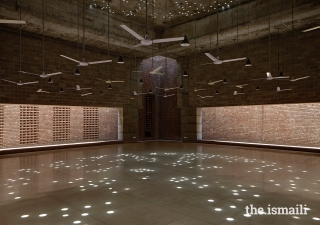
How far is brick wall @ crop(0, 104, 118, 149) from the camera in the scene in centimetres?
1087

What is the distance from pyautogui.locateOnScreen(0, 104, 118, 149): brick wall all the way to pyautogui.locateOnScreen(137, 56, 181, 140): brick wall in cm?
221

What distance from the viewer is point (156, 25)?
11656 mm

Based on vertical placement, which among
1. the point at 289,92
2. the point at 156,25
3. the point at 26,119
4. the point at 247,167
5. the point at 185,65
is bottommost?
the point at 247,167

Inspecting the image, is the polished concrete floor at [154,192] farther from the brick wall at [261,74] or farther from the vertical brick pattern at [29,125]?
the vertical brick pattern at [29,125]

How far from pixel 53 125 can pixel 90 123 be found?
6.85ft

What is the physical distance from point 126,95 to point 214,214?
34.6ft

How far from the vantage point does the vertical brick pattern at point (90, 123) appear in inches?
537

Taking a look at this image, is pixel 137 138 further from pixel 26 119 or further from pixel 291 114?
pixel 291 114

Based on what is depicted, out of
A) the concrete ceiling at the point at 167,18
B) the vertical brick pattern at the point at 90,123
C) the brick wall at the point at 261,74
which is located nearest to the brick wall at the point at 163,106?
the brick wall at the point at 261,74

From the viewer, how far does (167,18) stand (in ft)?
35.4

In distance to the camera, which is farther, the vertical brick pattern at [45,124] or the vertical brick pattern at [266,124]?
the vertical brick pattern at [45,124]

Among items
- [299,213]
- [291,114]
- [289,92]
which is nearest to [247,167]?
[299,213]

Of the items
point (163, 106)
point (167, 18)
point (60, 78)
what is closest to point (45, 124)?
point (60, 78)

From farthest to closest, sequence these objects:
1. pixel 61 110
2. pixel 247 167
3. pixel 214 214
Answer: pixel 61 110
pixel 247 167
pixel 214 214
